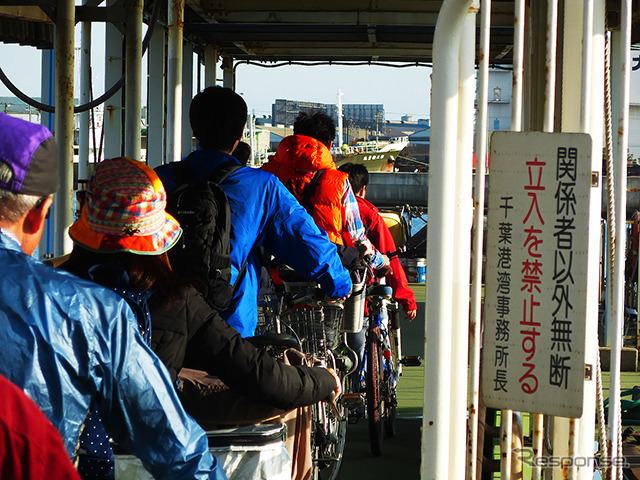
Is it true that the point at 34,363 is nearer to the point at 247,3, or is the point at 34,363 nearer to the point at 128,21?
the point at 128,21

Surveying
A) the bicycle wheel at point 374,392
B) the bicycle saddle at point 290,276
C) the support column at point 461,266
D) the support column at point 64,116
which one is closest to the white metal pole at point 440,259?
the support column at point 461,266

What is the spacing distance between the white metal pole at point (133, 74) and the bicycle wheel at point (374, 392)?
10.5 ft

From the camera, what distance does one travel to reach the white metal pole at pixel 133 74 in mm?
6922

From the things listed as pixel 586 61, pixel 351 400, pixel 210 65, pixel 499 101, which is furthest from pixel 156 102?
pixel 499 101

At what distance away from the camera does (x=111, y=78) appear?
33.7 ft

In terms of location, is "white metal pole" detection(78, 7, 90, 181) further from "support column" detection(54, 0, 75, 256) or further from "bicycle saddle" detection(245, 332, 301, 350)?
"bicycle saddle" detection(245, 332, 301, 350)

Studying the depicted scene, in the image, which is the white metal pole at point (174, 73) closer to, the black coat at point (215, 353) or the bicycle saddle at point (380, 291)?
the bicycle saddle at point (380, 291)

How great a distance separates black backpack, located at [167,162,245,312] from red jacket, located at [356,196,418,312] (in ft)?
10.1

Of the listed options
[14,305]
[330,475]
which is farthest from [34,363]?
[330,475]

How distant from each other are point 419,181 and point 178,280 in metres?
23.7

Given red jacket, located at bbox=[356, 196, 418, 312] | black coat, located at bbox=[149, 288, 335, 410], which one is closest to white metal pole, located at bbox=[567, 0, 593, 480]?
black coat, located at bbox=[149, 288, 335, 410]

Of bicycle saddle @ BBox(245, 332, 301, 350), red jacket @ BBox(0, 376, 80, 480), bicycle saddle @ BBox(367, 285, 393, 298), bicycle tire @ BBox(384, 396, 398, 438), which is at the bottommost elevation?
bicycle tire @ BBox(384, 396, 398, 438)

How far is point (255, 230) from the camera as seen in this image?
11.4ft

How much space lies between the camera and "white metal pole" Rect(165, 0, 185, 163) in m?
6.91
